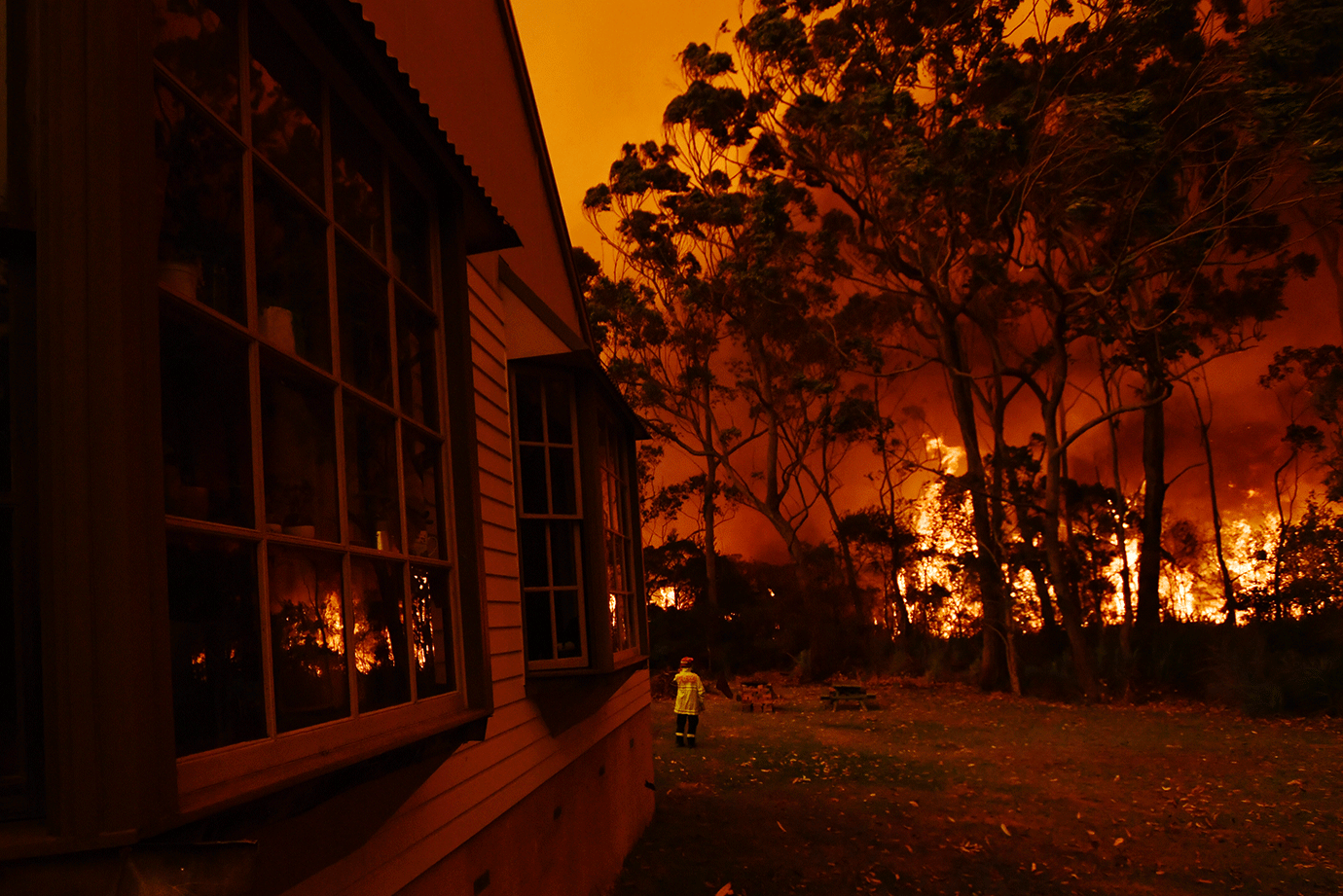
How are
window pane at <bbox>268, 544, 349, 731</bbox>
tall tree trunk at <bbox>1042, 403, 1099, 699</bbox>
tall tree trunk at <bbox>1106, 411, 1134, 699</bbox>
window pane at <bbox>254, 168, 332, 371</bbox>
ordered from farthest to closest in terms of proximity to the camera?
tall tree trunk at <bbox>1106, 411, 1134, 699</bbox> < tall tree trunk at <bbox>1042, 403, 1099, 699</bbox> < window pane at <bbox>254, 168, 332, 371</bbox> < window pane at <bbox>268, 544, 349, 731</bbox>

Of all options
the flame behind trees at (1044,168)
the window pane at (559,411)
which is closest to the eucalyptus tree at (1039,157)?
the flame behind trees at (1044,168)

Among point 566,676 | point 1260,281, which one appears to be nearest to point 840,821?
point 566,676

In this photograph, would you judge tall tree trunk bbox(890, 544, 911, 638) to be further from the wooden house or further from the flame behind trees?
the wooden house

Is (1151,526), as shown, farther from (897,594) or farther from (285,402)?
(285,402)

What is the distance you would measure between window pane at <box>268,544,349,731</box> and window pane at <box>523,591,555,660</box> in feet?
12.5

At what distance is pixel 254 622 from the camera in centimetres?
241

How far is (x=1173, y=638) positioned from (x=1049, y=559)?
136 inches

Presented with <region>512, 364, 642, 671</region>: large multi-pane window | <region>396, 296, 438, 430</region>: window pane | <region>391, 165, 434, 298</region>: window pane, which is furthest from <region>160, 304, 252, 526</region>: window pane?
<region>512, 364, 642, 671</region>: large multi-pane window

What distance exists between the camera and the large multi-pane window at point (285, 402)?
2.28m

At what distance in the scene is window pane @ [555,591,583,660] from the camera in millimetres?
6738

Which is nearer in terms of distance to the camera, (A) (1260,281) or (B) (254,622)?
(B) (254,622)

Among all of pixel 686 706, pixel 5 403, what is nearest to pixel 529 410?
Answer: pixel 5 403

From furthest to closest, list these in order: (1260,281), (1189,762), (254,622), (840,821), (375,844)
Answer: (1260,281) → (1189,762) → (840,821) → (375,844) → (254,622)

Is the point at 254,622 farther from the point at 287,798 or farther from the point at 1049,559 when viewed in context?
the point at 1049,559
